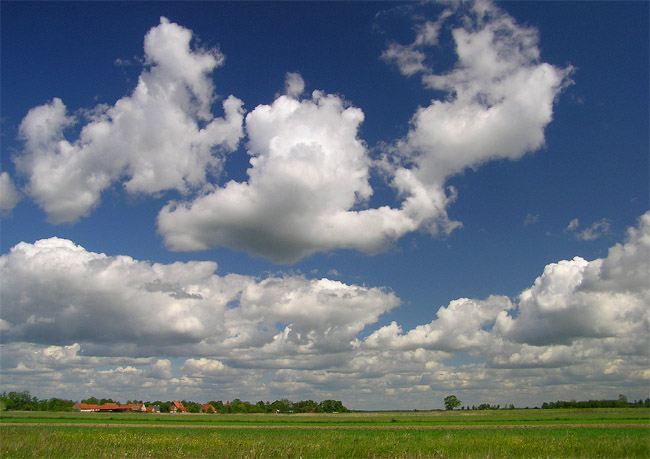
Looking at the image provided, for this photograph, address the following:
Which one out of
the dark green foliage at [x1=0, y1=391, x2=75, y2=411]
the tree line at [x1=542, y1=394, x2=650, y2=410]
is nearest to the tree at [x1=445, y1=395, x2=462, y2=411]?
the tree line at [x1=542, y1=394, x2=650, y2=410]

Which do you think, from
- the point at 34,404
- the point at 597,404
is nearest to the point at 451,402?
the point at 597,404

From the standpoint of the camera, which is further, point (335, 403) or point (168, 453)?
point (335, 403)

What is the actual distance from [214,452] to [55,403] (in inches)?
8485

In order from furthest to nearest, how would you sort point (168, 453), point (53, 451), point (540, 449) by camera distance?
point (540, 449)
point (53, 451)
point (168, 453)

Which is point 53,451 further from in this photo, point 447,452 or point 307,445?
point 447,452

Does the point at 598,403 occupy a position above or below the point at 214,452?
below

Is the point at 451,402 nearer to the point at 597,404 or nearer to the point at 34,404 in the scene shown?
the point at 597,404

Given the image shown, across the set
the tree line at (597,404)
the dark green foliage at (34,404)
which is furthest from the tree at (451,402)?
the dark green foliage at (34,404)

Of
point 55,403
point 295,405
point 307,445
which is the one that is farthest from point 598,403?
point 55,403

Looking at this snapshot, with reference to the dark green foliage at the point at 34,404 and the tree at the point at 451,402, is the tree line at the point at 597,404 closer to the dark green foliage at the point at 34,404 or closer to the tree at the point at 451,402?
the tree at the point at 451,402

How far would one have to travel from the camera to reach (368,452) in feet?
82.5

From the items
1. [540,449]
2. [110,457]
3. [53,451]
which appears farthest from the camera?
[540,449]

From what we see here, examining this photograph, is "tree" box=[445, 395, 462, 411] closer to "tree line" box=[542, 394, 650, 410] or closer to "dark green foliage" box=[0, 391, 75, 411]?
"tree line" box=[542, 394, 650, 410]

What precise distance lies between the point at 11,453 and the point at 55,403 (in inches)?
8214
